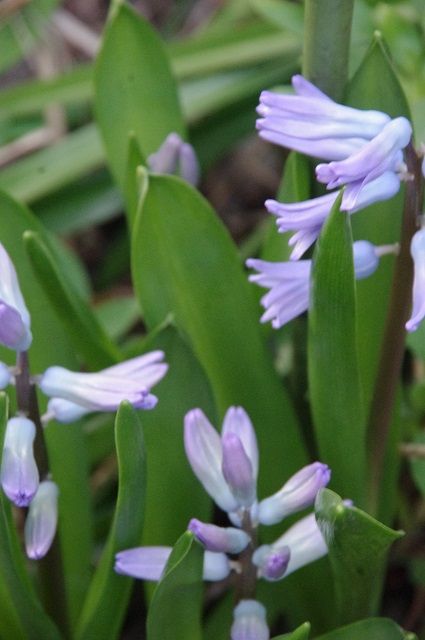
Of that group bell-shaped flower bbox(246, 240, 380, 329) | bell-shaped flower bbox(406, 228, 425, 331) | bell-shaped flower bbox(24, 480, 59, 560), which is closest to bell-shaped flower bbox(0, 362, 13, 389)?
bell-shaped flower bbox(24, 480, 59, 560)

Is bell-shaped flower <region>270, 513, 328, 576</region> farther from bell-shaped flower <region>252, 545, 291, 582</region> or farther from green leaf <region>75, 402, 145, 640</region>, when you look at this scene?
green leaf <region>75, 402, 145, 640</region>

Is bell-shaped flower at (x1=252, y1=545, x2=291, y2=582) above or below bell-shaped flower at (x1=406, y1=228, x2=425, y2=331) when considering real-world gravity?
below

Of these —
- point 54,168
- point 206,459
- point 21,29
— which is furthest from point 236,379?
point 21,29

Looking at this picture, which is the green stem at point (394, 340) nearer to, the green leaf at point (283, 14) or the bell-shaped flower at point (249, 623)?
the bell-shaped flower at point (249, 623)

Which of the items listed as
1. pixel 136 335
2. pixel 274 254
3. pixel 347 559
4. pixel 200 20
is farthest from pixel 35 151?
pixel 347 559

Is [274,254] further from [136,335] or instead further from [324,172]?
[136,335]
